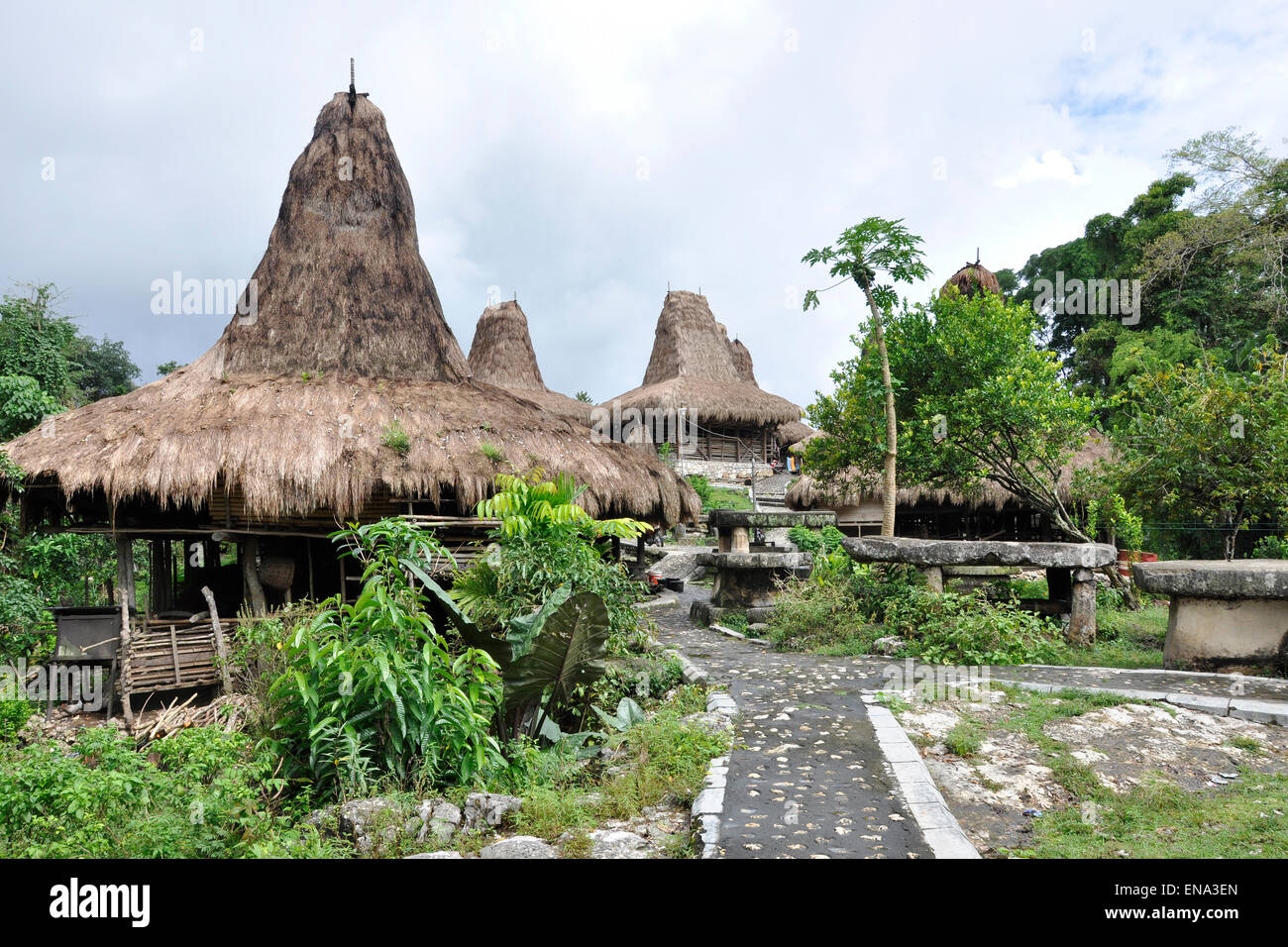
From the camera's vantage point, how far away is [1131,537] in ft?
47.6

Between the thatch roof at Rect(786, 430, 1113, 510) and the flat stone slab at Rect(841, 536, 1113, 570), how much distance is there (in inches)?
217

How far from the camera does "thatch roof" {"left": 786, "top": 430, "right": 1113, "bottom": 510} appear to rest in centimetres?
1695

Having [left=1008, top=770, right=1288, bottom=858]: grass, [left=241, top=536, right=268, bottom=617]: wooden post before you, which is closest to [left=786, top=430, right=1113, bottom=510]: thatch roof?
[left=241, top=536, right=268, bottom=617]: wooden post

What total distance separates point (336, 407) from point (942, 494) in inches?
562

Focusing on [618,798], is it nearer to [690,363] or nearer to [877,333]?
[877,333]

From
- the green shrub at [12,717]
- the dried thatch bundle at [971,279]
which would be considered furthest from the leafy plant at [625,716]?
the dried thatch bundle at [971,279]

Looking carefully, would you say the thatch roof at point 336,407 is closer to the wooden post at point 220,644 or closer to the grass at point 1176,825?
the wooden post at point 220,644

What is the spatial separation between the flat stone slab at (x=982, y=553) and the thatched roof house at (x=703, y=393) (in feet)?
55.2

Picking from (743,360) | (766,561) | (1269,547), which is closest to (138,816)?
(766,561)

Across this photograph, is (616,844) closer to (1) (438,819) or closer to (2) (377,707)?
(1) (438,819)

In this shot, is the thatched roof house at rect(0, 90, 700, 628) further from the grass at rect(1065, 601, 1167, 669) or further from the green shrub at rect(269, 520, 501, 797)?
the grass at rect(1065, 601, 1167, 669)

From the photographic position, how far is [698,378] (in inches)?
1086

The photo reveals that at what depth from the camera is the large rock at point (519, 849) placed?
3809mm

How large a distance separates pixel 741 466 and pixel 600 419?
216 inches
